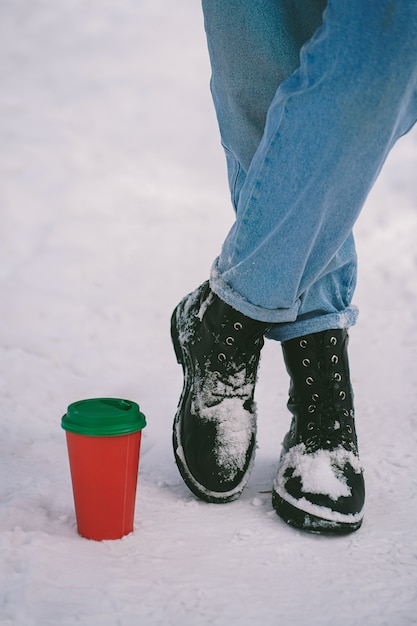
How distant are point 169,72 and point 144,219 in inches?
45.9

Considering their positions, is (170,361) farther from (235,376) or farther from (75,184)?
(75,184)

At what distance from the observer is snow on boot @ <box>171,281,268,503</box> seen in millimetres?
1146

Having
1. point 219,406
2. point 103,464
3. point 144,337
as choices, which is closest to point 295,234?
point 219,406

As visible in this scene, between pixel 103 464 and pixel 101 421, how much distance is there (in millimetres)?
62

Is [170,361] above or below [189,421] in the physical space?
below

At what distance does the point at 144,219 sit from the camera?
259 centimetres

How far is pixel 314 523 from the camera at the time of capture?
1.07 m

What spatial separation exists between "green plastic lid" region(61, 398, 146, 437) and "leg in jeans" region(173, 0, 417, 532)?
19cm

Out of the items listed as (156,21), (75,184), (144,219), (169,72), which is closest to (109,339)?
(144,219)

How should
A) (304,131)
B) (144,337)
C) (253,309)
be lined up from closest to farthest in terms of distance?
(304,131) → (253,309) → (144,337)

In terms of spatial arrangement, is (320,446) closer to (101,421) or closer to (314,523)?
(314,523)

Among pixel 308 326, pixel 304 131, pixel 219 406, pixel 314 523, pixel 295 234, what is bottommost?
pixel 314 523

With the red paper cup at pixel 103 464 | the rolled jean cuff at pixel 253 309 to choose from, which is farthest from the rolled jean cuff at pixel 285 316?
the red paper cup at pixel 103 464

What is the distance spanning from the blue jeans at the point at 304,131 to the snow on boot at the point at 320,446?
0.05m
